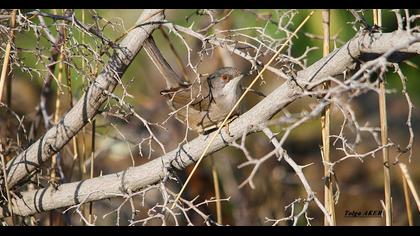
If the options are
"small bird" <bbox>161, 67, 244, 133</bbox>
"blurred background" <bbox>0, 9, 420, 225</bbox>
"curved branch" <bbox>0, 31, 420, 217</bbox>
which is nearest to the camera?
"curved branch" <bbox>0, 31, 420, 217</bbox>

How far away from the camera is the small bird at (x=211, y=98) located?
3.78m

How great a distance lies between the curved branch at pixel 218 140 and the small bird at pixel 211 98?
2.28 ft

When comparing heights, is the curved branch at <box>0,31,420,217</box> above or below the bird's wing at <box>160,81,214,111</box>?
below

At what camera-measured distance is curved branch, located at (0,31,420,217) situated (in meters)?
2.64

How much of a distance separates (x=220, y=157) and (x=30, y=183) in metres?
2.85

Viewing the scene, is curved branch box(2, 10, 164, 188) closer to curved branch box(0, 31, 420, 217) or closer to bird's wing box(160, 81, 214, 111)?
curved branch box(0, 31, 420, 217)

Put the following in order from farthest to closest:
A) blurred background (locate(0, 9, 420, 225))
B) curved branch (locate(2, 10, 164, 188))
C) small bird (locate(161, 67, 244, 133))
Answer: blurred background (locate(0, 9, 420, 225))
small bird (locate(161, 67, 244, 133))
curved branch (locate(2, 10, 164, 188))

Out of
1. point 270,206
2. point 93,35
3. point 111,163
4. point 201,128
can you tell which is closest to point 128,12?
point 111,163

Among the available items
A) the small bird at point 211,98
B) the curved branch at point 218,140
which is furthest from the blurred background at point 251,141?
the curved branch at point 218,140

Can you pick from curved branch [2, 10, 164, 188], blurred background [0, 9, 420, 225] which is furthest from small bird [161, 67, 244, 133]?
blurred background [0, 9, 420, 225]

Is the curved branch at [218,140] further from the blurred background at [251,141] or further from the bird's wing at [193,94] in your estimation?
the blurred background at [251,141]

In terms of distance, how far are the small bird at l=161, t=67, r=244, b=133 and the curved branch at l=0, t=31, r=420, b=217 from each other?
69cm
